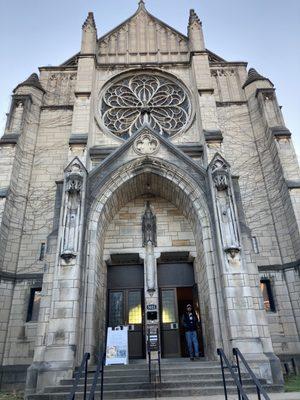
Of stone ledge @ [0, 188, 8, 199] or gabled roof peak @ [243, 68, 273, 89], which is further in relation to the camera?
gabled roof peak @ [243, 68, 273, 89]

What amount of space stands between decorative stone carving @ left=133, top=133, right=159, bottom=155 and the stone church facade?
46 mm

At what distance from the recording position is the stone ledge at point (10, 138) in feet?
43.5

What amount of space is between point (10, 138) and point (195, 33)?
11.3 metres

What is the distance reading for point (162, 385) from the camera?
679cm

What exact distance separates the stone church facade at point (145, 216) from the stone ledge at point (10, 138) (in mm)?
79

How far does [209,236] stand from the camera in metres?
10.6

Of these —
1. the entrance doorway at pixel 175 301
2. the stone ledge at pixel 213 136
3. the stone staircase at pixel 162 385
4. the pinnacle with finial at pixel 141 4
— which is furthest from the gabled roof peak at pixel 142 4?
the stone staircase at pixel 162 385

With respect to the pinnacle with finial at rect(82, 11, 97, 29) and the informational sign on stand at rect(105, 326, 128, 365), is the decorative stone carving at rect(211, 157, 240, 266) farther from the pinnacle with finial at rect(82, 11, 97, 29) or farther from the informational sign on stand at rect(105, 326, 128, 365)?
the pinnacle with finial at rect(82, 11, 97, 29)

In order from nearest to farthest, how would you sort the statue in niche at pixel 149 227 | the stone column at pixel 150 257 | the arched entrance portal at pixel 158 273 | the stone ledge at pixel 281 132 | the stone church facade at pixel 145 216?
the stone church facade at pixel 145 216 < the stone column at pixel 150 257 < the arched entrance portal at pixel 158 273 < the statue in niche at pixel 149 227 < the stone ledge at pixel 281 132

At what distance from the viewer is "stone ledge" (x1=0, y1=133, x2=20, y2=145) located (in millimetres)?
13245

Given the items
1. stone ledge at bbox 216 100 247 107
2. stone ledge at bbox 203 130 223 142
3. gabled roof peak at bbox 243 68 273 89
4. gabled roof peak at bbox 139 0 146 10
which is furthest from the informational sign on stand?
gabled roof peak at bbox 139 0 146 10

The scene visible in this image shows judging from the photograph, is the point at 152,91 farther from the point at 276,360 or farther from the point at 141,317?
the point at 276,360

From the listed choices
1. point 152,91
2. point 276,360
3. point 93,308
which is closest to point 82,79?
point 152,91

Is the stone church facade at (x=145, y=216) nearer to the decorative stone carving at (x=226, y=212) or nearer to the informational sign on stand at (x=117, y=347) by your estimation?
the decorative stone carving at (x=226, y=212)
